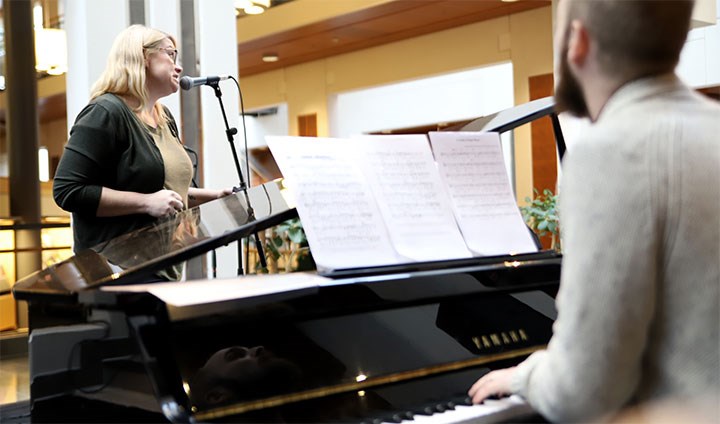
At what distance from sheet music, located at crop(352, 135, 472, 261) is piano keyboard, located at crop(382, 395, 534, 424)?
1.26 ft

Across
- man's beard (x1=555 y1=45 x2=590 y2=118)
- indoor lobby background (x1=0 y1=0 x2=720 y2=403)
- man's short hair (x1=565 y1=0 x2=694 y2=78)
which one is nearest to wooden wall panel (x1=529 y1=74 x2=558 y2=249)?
indoor lobby background (x1=0 y1=0 x2=720 y2=403)

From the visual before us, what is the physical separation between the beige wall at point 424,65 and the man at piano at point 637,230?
8634 millimetres

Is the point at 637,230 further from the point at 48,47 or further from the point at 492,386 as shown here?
the point at 48,47

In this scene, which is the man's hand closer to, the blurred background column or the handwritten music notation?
the handwritten music notation

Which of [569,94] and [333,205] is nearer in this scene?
[569,94]

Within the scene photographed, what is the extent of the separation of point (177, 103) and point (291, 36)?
5158 mm

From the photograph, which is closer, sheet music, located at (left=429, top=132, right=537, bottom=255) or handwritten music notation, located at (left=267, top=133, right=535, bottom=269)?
handwritten music notation, located at (left=267, top=133, right=535, bottom=269)

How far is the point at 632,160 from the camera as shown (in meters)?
0.98

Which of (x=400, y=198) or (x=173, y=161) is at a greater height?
(x=173, y=161)

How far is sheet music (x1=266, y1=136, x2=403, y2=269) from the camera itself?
169 cm

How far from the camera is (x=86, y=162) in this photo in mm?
2463

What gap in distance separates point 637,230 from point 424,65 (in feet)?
33.1

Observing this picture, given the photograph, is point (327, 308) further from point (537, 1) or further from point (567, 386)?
point (537, 1)

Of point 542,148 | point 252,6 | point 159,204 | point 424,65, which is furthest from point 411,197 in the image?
point 424,65
